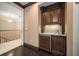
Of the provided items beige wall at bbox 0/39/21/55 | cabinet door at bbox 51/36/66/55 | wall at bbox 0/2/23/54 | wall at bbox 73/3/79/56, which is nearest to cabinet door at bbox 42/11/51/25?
cabinet door at bbox 51/36/66/55

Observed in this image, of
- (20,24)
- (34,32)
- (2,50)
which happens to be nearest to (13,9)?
(20,24)

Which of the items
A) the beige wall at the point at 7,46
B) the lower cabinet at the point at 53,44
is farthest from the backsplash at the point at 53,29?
the beige wall at the point at 7,46

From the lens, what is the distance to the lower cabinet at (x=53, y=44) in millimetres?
2914

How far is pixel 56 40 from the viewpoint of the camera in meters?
3.14

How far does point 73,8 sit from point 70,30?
505mm

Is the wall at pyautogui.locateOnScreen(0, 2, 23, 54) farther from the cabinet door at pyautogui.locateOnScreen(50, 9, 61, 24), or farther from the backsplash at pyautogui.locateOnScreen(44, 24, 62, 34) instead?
the backsplash at pyautogui.locateOnScreen(44, 24, 62, 34)

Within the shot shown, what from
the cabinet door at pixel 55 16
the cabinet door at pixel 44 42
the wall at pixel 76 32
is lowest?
the cabinet door at pixel 44 42

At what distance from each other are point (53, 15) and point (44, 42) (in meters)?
1.16

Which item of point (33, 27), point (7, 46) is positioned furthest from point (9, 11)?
point (33, 27)

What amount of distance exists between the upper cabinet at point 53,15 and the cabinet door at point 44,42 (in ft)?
2.03

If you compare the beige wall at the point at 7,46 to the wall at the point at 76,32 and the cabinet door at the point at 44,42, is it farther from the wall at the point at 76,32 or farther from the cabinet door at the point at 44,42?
the wall at the point at 76,32

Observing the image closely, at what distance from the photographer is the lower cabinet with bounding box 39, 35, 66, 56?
2914 mm

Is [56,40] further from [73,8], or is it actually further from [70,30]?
[73,8]

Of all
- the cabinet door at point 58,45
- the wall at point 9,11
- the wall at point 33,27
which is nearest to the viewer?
the wall at point 9,11
